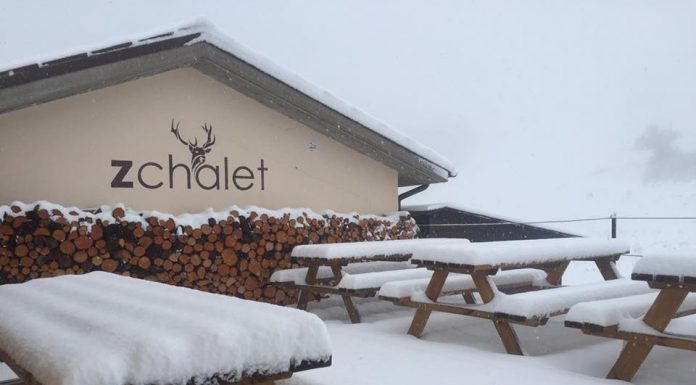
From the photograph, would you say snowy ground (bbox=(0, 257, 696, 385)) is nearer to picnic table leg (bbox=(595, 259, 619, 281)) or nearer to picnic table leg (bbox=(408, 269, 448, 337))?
picnic table leg (bbox=(408, 269, 448, 337))

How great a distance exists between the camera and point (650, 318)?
3.72 metres

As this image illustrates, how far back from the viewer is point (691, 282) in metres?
3.34

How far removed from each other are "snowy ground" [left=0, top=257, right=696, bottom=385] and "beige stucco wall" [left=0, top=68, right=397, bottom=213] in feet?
7.18

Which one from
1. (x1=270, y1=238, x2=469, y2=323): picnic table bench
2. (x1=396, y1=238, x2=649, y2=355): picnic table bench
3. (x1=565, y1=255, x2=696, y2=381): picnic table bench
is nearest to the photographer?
(x1=565, y1=255, x2=696, y2=381): picnic table bench

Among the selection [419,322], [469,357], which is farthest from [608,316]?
[419,322]

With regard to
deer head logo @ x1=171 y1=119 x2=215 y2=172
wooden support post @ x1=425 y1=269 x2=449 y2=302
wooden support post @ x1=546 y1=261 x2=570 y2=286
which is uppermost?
deer head logo @ x1=171 y1=119 x2=215 y2=172

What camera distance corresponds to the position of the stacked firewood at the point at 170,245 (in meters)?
5.55

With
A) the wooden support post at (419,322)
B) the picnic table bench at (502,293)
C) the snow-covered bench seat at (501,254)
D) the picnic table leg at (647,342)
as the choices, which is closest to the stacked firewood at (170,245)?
the picnic table bench at (502,293)

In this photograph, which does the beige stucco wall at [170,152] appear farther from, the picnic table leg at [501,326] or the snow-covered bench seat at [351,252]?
the picnic table leg at [501,326]

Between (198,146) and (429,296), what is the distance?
137 inches

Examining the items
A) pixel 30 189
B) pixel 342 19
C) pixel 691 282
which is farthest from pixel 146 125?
pixel 342 19

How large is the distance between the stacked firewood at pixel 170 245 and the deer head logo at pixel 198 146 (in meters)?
0.76

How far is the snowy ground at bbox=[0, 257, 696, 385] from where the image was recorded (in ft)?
12.5

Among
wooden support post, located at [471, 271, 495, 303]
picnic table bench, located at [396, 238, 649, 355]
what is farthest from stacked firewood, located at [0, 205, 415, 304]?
wooden support post, located at [471, 271, 495, 303]
